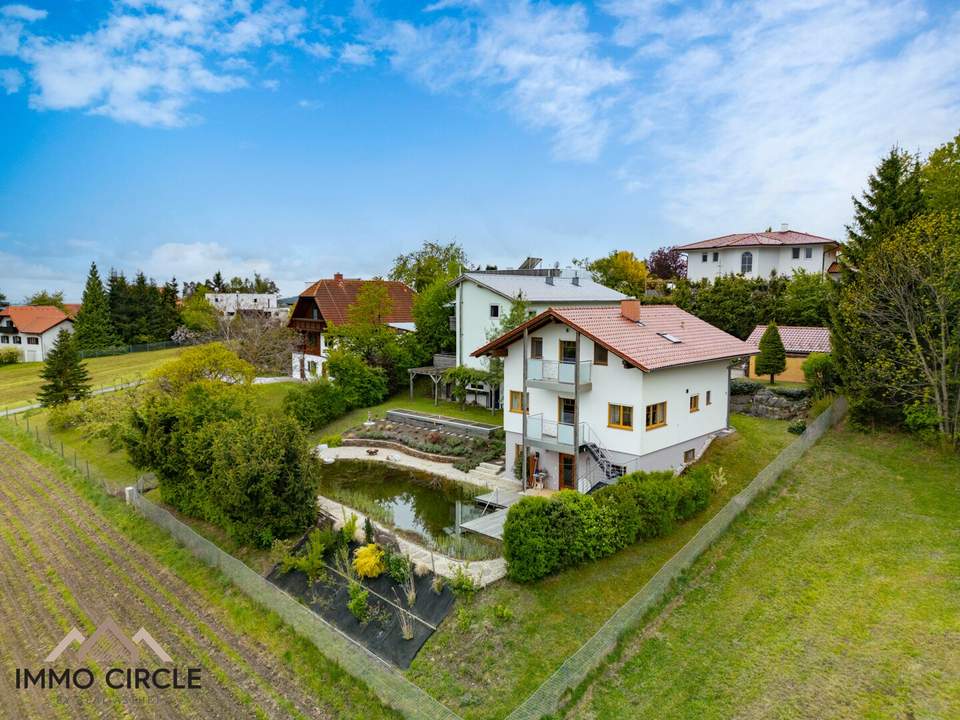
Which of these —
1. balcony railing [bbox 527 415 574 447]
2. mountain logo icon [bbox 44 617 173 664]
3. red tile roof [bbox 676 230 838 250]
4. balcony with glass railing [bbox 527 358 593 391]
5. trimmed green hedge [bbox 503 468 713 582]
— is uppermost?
red tile roof [bbox 676 230 838 250]

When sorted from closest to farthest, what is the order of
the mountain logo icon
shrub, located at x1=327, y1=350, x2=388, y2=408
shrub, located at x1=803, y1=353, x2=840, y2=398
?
the mountain logo icon, shrub, located at x1=803, y1=353, x2=840, y2=398, shrub, located at x1=327, y1=350, x2=388, y2=408

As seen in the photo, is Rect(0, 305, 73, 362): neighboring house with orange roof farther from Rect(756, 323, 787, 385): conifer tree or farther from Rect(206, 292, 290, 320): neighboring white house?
Rect(756, 323, 787, 385): conifer tree

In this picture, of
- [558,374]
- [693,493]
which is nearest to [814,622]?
[693,493]

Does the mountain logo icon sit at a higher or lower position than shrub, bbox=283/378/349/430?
lower

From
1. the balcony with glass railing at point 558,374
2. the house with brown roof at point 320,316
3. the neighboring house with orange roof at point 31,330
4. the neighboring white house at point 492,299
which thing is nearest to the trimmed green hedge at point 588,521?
the balcony with glass railing at point 558,374

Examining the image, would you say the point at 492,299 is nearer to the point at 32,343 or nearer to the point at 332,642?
the point at 332,642

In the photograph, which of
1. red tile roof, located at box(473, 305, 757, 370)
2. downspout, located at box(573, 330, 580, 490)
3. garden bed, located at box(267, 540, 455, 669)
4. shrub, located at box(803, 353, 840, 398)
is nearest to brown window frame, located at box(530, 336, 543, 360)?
red tile roof, located at box(473, 305, 757, 370)
